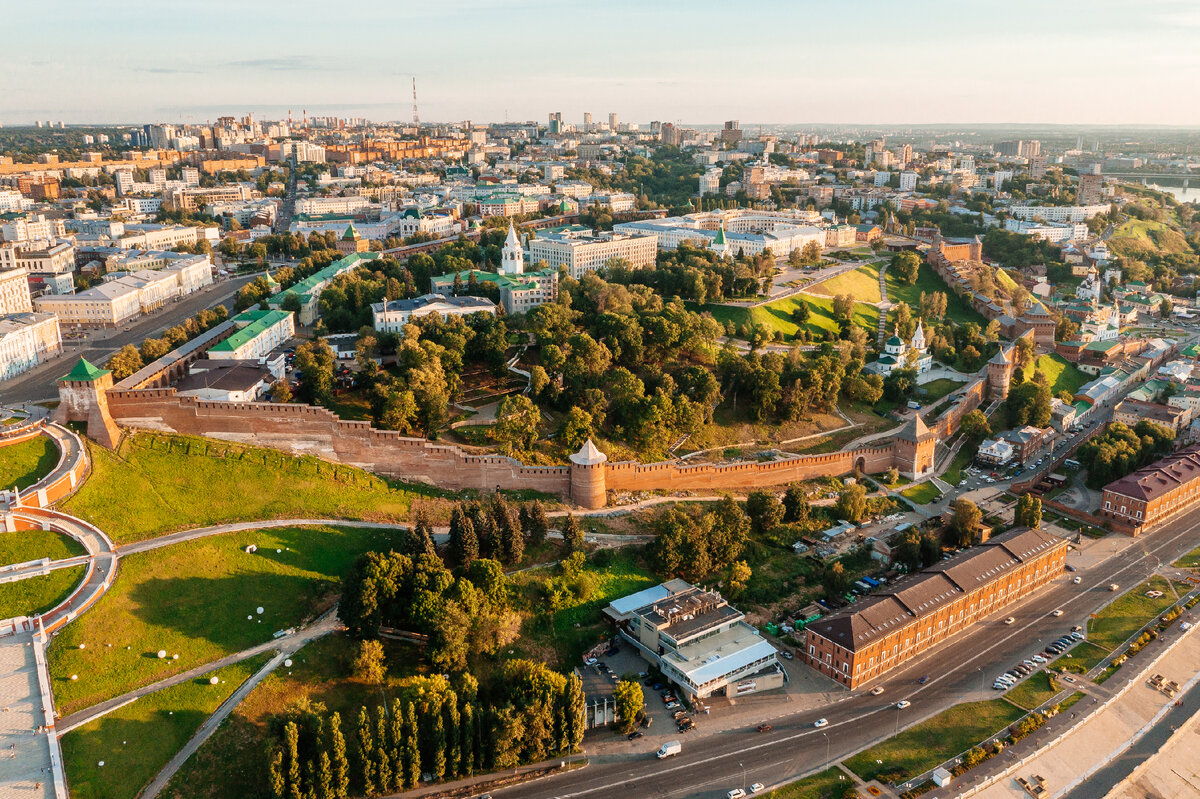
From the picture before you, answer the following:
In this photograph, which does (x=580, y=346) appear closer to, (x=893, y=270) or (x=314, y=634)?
(x=314, y=634)

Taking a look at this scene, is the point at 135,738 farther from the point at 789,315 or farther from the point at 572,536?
the point at 789,315

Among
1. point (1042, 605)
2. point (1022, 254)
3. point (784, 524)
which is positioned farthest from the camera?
point (1022, 254)

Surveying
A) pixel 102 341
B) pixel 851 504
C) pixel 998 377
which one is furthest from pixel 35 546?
pixel 998 377

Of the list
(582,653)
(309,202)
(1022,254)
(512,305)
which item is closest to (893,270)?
(1022,254)

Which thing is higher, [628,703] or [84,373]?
[84,373]

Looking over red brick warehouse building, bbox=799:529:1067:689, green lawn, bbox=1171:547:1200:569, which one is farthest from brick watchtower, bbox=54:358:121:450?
green lawn, bbox=1171:547:1200:569

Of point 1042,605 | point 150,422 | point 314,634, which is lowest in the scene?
point 1042,605

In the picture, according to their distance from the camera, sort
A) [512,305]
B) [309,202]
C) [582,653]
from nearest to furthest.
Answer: [582,653] → [512,305] → [309,202]
